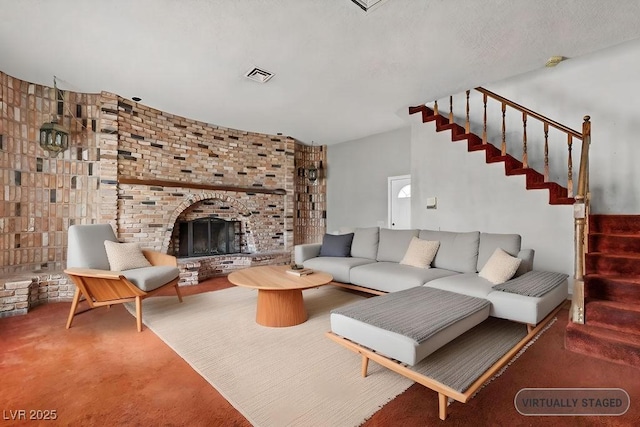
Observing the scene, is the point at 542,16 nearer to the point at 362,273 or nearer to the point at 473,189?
the point at 473,189

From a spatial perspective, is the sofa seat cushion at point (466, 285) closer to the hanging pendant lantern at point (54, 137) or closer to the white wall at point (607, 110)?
the white wall at point (607, 110)

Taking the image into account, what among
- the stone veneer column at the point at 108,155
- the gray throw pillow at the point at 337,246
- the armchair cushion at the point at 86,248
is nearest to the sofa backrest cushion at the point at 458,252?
the gray throw pillow at the point at 337,246

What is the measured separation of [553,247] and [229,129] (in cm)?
516

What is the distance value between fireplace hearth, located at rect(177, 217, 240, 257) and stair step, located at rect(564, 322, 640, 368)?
16.3ft

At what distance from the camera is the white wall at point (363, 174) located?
556 cm

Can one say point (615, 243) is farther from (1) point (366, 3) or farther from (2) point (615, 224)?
(1) point (366, 3)

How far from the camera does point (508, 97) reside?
421 centimetres

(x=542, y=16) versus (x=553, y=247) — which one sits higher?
(x=542, y=16)

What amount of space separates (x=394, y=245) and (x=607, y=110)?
113 inches

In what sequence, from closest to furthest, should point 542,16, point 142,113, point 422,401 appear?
point 422,401, point 542,16, point 142,113

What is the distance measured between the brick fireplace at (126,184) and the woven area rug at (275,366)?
62.6 inches

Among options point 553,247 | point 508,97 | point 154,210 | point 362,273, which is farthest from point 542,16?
point 154,210

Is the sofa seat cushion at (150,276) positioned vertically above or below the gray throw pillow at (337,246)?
below

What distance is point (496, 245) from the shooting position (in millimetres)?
3207
